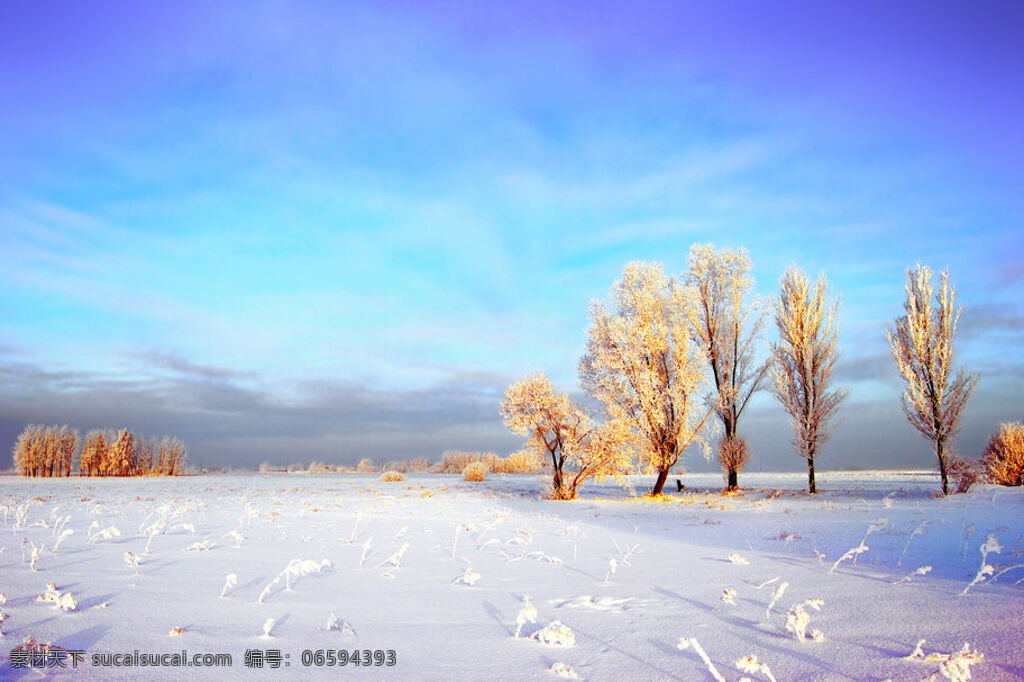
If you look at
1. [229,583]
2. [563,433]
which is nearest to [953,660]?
[229,583]

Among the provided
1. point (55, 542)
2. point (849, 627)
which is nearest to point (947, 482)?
point (849, 627)

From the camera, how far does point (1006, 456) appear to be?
875 inches

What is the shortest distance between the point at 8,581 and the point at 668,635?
5.71 metres

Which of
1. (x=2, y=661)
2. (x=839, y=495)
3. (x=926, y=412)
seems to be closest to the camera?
(x=2, y=661)

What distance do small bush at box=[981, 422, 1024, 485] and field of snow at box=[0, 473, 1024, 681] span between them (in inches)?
666

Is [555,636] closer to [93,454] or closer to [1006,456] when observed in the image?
[1006,456]

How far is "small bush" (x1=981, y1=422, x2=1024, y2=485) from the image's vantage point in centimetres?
2189

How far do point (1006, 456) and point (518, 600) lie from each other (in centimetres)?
2574

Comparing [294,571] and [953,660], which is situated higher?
[953,660]

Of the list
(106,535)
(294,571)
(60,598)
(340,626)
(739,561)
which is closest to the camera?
(340,626)

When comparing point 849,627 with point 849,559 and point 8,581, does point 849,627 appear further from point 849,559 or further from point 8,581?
point 8,581

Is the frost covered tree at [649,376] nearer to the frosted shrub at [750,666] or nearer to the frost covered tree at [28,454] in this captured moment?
the frosted shrub at [750,666]

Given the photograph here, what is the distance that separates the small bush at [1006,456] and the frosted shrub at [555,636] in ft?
82.6

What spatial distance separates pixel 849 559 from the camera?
21.9 feet
